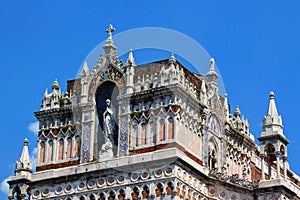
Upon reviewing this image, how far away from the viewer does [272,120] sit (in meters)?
36.9

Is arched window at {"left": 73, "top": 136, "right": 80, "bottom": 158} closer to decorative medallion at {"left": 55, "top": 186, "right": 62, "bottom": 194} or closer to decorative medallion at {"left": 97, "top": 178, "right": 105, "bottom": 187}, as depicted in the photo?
decorative medallion at {"left": 55, "top": 186, "right": 62, "bottom": 194}

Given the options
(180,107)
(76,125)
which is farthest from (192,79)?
(76,125)

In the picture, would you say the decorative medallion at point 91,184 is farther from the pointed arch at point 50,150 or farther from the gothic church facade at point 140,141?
the pointed arch at point 50,150

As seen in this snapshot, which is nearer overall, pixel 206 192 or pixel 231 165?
pixel 206 192

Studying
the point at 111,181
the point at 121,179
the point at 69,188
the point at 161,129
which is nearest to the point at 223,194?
the point at 161,129

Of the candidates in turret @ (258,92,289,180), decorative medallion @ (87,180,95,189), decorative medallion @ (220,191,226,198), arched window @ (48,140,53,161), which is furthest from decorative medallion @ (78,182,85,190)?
turret @ (258,92,289,180)

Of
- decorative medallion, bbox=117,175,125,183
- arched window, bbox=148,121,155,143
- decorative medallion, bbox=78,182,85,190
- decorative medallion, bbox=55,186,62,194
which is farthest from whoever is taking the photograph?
decorative medallion, bbox=55,186,62,194

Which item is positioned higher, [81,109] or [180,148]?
[81,109]

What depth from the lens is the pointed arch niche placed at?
118 ft

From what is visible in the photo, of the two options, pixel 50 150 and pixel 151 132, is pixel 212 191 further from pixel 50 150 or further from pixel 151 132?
pixel 50 150

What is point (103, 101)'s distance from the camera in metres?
36.5

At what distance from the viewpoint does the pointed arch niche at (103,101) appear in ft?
118

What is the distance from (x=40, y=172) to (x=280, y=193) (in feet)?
31.2

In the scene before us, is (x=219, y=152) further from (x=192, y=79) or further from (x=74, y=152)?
(x=74, y=152)
